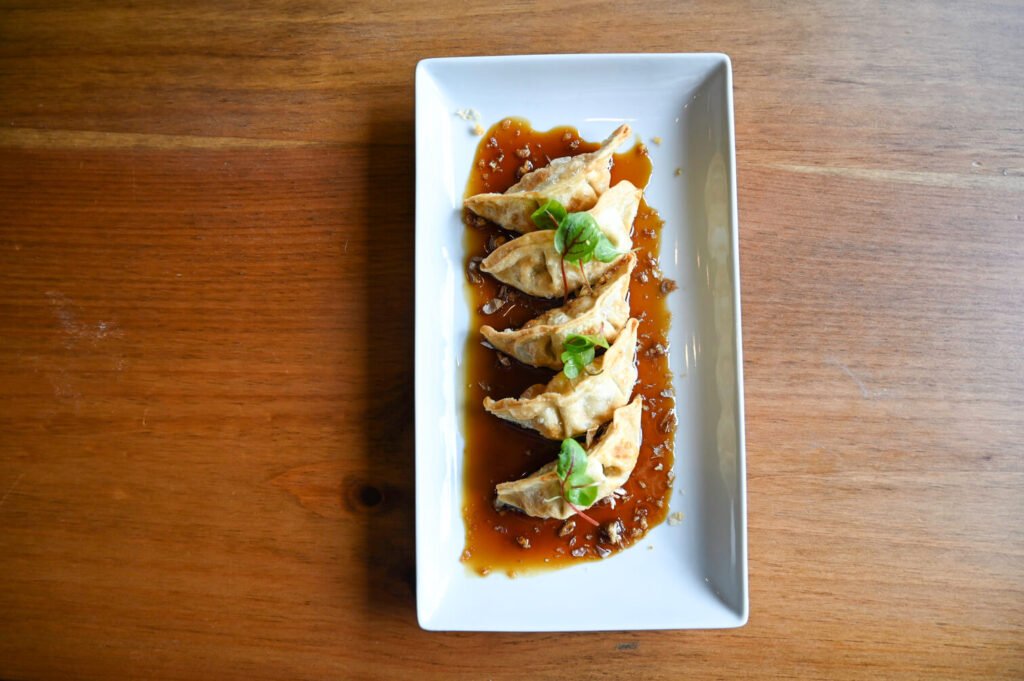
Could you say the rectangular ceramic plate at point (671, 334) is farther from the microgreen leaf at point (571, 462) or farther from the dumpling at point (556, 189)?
the microgreen leaf at point (571, 462)

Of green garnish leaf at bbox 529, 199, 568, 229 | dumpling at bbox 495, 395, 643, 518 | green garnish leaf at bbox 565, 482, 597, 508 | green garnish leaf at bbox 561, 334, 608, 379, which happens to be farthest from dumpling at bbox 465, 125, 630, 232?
green garnish leaf at bbox 565, 482, 597, 508

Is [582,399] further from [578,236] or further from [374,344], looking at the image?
[374,344]

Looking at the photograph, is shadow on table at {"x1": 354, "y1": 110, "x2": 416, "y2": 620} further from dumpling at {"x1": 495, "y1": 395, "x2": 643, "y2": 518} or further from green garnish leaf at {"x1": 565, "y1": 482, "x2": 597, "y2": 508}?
green garnish leaf at {"x1": 565, "y1": 482, "x2": 597, "y2": 508}

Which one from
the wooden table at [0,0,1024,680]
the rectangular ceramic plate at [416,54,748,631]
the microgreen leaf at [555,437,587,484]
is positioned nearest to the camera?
the microgreen leaf at [555,437,587,484]

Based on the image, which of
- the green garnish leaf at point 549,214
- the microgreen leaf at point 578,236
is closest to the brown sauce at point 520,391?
the green garnish leaf at point 549,214

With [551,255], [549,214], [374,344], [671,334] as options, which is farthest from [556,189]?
[374,344]

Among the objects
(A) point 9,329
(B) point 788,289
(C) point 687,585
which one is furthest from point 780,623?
(A) point 9,329
